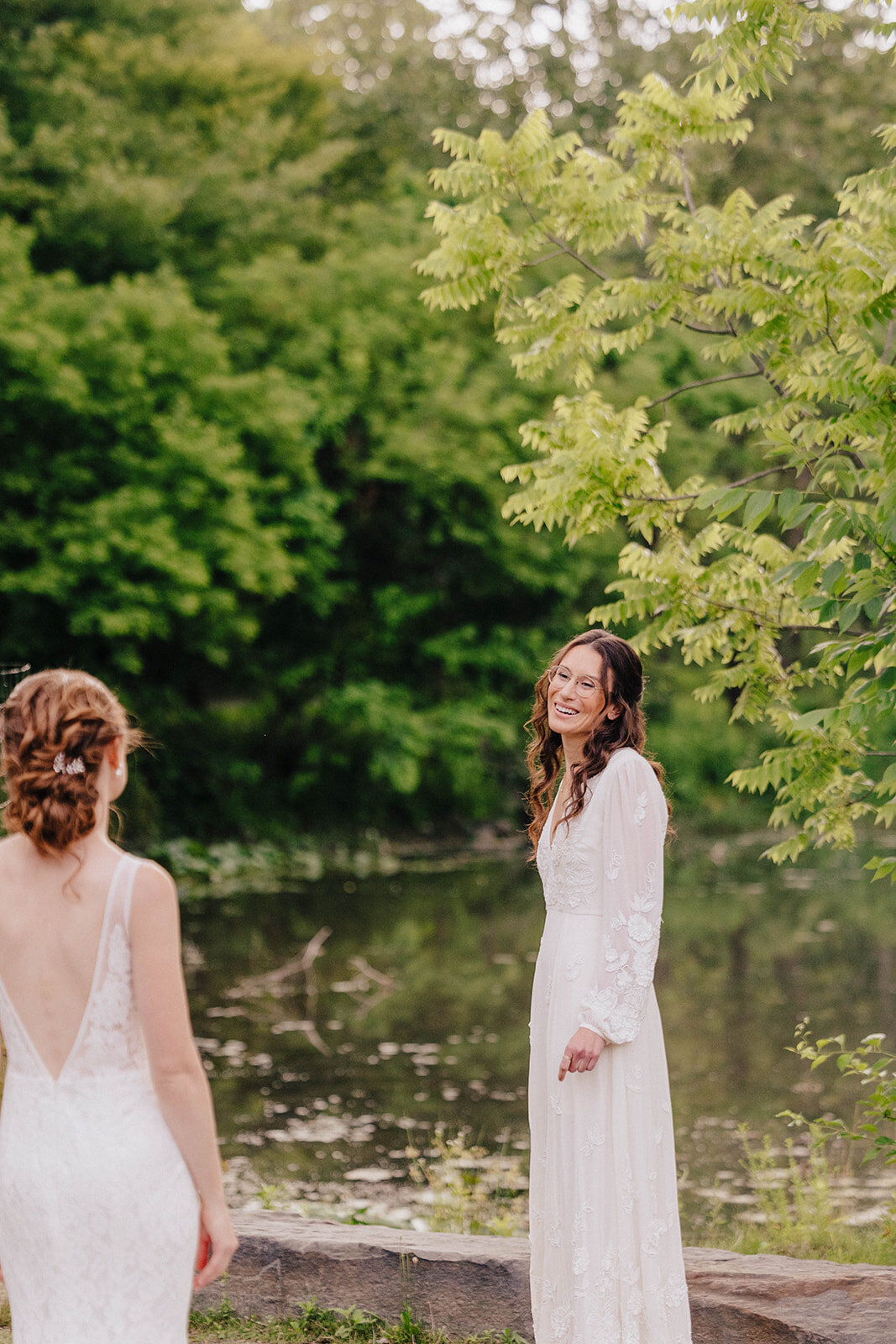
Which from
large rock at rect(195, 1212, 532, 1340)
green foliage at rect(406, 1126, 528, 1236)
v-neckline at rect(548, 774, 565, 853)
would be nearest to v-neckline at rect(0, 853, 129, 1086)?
v-neckline at rect(548, 774, 565, 853)

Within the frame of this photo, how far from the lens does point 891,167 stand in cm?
480

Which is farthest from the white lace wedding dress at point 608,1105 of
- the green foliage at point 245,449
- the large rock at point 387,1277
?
the green foliage at point 245,449

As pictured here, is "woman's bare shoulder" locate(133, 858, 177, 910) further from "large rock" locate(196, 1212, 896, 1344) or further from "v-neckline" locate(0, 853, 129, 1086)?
"large rock" locate(196, 1212, 896, 1344)

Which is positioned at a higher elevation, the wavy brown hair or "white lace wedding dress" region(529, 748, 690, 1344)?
the wavy brown hair

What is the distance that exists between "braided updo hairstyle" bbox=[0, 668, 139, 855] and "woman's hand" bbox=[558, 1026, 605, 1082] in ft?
5.27

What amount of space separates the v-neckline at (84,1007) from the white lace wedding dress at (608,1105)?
5.02 feet

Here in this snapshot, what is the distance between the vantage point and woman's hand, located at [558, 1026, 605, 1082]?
3.54 m

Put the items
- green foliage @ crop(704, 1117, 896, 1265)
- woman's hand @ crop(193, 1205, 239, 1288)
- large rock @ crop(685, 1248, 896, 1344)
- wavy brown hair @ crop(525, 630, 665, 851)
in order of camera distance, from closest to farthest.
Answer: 1. woman's hand @ crop(193, 1205, 239, 1288)
2. wavy brown hair @ crop(525, 630, 665, 851)
3. large rock @ crop(685, 1248, 896, 1344)
4. green foliage @ crop(704, 1117, 896, 1265)

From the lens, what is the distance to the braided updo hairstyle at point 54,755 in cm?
242

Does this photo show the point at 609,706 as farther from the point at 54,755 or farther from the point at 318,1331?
the point at 318,1331

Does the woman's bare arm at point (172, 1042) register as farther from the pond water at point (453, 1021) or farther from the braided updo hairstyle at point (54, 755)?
the pond water at point (453, 1021)

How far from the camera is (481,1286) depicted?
4.32 m

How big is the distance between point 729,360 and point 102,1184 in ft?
15.3

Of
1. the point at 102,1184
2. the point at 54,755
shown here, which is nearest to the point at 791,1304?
the point at 102,1184
